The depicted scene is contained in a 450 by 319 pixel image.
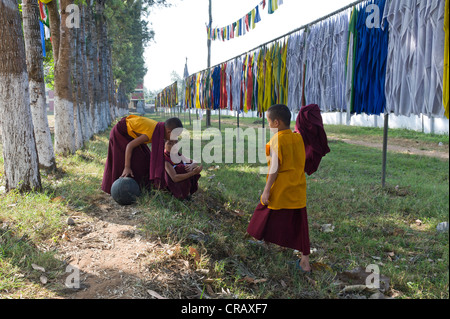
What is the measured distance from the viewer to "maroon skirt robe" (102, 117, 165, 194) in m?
4.42

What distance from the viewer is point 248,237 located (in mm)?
4082

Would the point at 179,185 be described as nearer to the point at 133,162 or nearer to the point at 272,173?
the point at 133,162

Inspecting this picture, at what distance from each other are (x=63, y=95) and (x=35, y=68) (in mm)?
2008

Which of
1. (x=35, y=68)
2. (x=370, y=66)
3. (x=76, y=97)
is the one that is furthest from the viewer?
(x=76, y=97)

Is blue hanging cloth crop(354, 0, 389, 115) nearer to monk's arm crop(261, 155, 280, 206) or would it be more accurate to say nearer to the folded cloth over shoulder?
the folded cloth over shoulder

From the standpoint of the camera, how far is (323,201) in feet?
17.8

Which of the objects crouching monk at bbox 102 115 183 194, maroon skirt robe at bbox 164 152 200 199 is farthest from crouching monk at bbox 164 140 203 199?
crouching monk at bbox 102 115 183 194

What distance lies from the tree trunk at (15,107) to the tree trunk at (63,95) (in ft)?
9.79

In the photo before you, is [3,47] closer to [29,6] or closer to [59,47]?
[29,6]

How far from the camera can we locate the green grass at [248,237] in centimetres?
300

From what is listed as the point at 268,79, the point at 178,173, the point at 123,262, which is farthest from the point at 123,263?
the point at 268,79

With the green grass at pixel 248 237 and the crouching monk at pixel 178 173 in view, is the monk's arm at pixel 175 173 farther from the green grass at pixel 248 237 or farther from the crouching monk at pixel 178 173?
the green grass at pixel 248 237

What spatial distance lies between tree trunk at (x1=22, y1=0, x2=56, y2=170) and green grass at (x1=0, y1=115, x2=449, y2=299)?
75 cm
